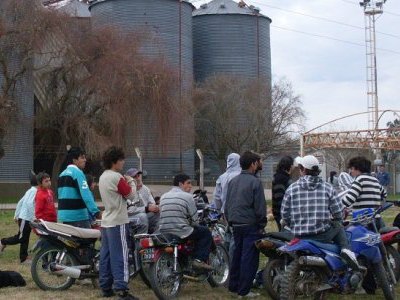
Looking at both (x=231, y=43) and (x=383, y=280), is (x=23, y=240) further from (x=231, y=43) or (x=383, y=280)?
(x=231, y=43)

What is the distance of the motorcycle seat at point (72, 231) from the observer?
29.9 feet

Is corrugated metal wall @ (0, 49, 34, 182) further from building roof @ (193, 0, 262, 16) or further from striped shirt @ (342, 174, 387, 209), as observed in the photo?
striped shirt @ (342, 174, 387, 209)

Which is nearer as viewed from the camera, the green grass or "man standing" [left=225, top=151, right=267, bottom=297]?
"man standing" [left=225, top=151, right=267, bottom=297]

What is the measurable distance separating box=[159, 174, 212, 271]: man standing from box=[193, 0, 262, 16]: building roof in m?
42.6

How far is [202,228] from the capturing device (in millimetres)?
9094

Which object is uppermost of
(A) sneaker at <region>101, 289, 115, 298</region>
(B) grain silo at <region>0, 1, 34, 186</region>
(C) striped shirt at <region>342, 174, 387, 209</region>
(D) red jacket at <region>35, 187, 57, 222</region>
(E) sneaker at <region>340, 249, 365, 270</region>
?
(B) grain silo at <region>0, 1, 34, 186</region>

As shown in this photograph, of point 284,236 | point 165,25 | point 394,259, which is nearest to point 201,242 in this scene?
point 284,236

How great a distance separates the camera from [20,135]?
35562 mm

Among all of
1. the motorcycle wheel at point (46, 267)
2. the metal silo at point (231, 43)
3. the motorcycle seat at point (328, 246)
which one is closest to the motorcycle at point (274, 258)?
the motorcycle seat at point (328, 246)

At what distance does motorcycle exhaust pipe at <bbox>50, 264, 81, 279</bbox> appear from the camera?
902cm

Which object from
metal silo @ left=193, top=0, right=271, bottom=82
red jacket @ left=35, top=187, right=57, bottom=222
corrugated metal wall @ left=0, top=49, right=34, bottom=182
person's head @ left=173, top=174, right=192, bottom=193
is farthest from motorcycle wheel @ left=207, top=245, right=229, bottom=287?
metal silo @ left=193, top=0, right=271, bottom=82

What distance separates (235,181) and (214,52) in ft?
137

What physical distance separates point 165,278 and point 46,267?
177 centimetres

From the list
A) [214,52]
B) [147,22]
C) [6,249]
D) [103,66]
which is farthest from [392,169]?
[6,249]
